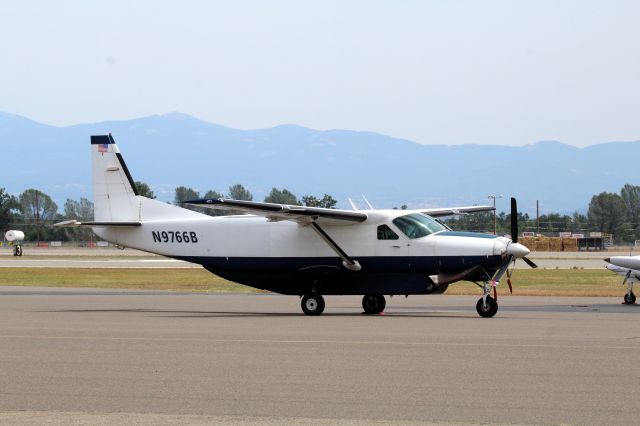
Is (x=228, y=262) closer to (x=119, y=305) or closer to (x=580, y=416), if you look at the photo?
(x=119, y=305)

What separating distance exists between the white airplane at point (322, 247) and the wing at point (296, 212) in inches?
0.9

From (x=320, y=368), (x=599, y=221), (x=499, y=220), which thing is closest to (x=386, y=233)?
(x=320, y=368)

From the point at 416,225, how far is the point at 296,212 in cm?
273

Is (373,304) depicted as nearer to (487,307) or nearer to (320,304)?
(320,304)

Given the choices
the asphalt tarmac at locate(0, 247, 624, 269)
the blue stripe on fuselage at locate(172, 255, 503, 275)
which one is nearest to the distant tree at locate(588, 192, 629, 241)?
the asphalt tarmac at locate(0, 247, 624, 269)

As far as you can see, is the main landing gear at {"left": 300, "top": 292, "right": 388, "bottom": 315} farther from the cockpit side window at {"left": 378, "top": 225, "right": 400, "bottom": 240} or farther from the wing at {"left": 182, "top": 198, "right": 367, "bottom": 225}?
the wing at {"left": 182, "top": 198, "right": 367, "bottom": 225}

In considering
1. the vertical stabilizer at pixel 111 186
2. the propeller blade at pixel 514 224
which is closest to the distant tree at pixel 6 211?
the vertical stabilizer at pixel 111 186

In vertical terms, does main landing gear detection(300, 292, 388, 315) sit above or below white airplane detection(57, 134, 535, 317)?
below

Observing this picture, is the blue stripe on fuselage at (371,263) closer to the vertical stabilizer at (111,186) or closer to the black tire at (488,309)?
the black tire at (488,309)

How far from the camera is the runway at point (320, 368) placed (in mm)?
10469

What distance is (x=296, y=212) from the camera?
2352cm

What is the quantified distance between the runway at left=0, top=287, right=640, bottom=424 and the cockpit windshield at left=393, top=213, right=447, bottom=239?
1.88 metres

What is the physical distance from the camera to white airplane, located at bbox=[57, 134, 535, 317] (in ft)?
75.7

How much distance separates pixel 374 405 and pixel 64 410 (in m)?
3.06
